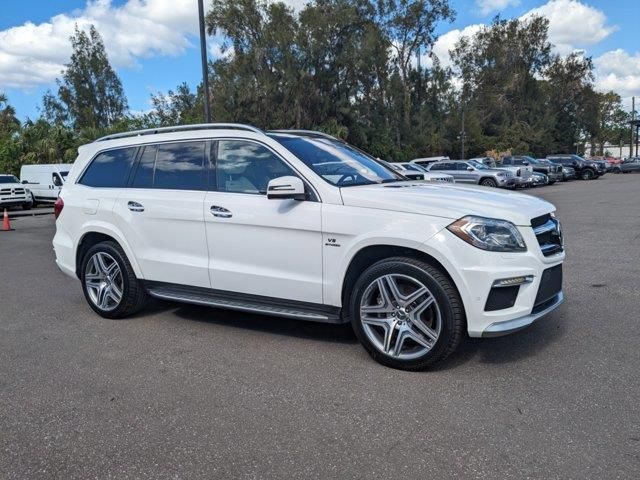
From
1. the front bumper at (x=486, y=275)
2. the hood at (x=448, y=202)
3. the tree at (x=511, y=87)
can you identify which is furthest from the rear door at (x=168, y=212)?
the tree at (x=511, y=87)

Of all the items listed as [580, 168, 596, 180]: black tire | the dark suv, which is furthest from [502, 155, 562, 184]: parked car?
[580, 168, 596, 180]: black tire

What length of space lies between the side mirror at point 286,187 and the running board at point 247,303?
889mm

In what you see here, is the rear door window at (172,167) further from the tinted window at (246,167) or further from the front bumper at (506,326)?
the front bumper at (506,326)

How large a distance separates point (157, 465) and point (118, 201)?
10.7ft

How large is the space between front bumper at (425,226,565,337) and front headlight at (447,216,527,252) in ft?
0.12

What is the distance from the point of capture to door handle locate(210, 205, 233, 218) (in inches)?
193

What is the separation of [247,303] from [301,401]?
1.35 m

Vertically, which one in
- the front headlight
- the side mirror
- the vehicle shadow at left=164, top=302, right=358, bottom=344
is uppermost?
the side mirror

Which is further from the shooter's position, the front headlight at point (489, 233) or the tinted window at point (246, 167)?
the tinted window at point (246, 167)

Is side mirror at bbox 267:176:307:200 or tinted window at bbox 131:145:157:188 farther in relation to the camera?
tinted window at bbox 131:145:157:188

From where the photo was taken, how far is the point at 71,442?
331 centimetres

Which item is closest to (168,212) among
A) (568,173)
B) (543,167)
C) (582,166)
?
(543,167)

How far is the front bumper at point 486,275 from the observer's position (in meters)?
3.92

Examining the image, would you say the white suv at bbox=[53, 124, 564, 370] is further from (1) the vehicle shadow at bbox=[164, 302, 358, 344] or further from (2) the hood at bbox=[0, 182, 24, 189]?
(2) the hood at bbox=[0, 182, 24, 189]
